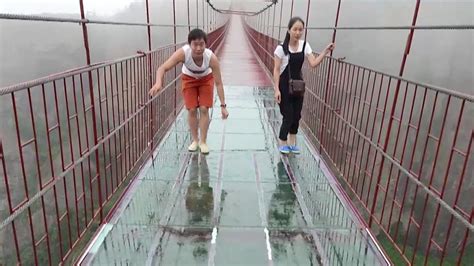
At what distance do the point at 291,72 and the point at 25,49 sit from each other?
207 feet

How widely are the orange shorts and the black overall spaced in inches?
31.4

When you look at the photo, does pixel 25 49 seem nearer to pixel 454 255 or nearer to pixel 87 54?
pixel 454 255

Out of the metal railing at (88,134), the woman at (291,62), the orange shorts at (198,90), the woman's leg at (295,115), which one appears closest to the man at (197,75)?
the orange shorts at (198,90)

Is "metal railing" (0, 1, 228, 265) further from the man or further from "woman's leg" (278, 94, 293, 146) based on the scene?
"woman's leg" (278, 94, 293, 146)

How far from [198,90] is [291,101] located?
106 centimetres

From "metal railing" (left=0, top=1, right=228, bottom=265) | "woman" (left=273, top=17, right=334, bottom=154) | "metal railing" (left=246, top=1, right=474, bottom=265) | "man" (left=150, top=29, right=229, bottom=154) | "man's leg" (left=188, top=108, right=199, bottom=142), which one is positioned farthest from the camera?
"man's leg" (left=188, top=108, right=199, bottom=142)

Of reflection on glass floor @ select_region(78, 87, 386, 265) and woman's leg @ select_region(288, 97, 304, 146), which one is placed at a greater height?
woman's leg @ select_region(288, 97, 304, 146)

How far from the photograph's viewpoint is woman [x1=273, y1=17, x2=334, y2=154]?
392 cm

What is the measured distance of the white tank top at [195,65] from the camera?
3820 mm

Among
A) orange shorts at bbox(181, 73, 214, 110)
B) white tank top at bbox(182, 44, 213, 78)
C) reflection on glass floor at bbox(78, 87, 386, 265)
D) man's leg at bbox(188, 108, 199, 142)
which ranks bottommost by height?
reflection on glass floor at bbox(78, 87, 386, 265)

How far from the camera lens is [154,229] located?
120 inches

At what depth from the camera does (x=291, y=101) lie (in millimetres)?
4312

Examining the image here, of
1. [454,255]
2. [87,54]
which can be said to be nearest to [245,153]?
[87,54]

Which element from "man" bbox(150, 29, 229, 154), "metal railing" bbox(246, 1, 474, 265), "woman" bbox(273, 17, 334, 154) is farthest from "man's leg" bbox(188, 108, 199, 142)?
"metal railing" bbox(246, 1, 474, 265)
